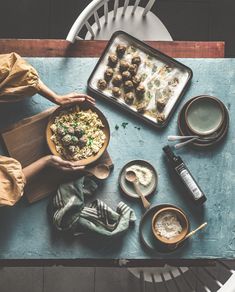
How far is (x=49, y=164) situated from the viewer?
2.09 meters

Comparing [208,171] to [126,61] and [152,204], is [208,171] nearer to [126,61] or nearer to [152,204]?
[152,204]

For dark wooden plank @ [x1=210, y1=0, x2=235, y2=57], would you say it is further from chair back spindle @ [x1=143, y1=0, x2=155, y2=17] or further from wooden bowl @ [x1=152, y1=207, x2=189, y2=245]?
wooden bowl @ [x1=152, y1=207, x2=189, y2=245]

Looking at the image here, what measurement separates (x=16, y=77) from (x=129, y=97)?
45cm

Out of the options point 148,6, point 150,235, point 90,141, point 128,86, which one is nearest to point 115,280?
point 150,235

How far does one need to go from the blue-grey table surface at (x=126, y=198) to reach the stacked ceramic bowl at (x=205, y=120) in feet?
0.11

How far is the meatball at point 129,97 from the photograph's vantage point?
85.6 inches

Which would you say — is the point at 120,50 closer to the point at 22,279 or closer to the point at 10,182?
the point at 10,182

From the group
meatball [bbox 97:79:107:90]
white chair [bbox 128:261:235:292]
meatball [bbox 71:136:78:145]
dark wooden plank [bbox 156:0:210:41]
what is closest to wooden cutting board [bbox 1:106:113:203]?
meatball [bbox 71:136:78:145]

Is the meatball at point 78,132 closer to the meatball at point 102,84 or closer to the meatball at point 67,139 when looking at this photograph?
the meatball at point 67,139

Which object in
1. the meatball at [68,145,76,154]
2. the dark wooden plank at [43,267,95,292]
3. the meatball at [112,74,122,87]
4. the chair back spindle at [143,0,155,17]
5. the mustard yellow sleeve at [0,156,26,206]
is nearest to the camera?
the mustard yellow sleeve at [0,156,26,206]

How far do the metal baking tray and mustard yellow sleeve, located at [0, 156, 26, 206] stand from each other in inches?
18.0

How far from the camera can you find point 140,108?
7.15 ft

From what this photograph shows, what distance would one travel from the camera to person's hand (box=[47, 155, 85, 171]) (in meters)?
2.07

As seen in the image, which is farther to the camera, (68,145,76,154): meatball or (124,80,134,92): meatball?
(124,80,134,92): meatball
